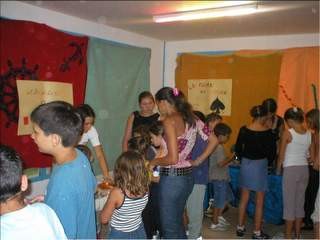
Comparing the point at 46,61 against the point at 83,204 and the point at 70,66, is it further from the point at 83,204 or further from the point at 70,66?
the point at 83,204

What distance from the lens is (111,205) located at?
6.88ft

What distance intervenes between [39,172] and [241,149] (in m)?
2.22

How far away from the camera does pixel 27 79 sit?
11.3 ft

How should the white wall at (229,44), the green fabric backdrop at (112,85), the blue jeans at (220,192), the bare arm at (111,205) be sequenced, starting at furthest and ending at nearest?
1. the white wall at (229,44)
2. the green fabric backdrop at (112,85)
3. the blue jeans at (220,192)
4. the bare arm at (111,205)

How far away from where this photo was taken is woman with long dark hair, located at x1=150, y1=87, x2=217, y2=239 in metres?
2.61

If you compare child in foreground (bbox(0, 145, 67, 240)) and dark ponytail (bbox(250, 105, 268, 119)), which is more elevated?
dark ponytail (bbox(250, 105, 268, 119))

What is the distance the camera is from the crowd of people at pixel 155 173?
115 centimetres

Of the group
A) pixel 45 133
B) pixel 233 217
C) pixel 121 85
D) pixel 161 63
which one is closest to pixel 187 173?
pixel 45 133

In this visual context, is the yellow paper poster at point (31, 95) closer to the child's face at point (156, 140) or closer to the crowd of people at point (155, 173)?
the crowd of people at point (155, 173)

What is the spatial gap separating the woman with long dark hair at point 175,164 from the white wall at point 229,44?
10.0ft

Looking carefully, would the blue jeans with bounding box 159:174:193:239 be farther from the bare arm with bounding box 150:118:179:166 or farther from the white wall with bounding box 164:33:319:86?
the white wall with bounding box 164:33:319:86

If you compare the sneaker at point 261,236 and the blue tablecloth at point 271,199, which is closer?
the sneaker at point 261,236

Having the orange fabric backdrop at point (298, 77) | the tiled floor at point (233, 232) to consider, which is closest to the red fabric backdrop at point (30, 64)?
the tiled floor at point (233, 232)

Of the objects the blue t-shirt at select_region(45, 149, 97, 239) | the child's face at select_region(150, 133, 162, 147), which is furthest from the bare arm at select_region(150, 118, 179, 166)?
the blue t-shirt at select_region(45, 149, 97, 239)
